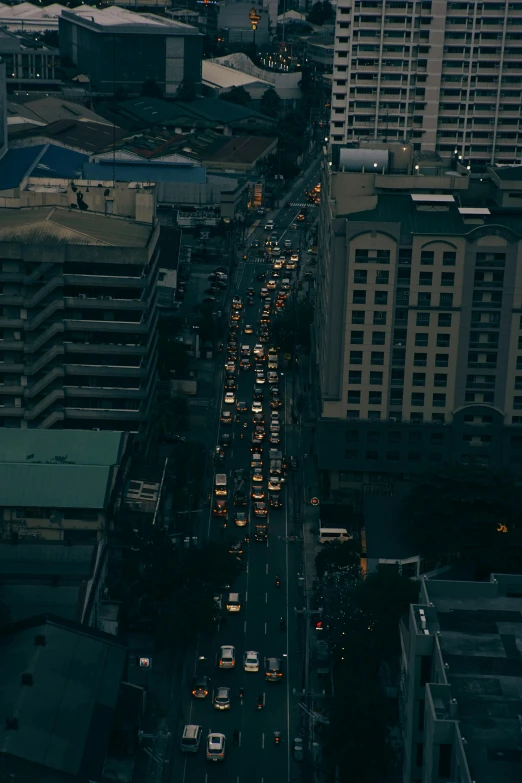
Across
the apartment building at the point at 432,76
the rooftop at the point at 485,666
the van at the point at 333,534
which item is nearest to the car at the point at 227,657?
the van at the point at 333,534

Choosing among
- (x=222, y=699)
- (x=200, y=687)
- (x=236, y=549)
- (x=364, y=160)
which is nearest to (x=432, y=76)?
(x=364, y=160)

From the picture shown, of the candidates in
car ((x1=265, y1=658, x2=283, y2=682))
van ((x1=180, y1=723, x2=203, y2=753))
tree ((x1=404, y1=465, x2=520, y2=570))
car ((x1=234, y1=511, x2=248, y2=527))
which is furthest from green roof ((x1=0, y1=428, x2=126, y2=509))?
tree ((x1=404, y1=465, x2=520, y2=570))

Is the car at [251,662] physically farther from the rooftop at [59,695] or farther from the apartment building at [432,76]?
the apartment building at [432,76]

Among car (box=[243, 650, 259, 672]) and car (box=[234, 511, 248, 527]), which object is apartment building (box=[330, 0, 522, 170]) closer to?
car (box=[234, 511, 248, 527])

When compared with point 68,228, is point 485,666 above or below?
below

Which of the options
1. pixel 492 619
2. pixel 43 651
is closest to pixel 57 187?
pixel 43 651

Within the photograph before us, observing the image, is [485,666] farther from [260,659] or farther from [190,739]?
[260,659]
